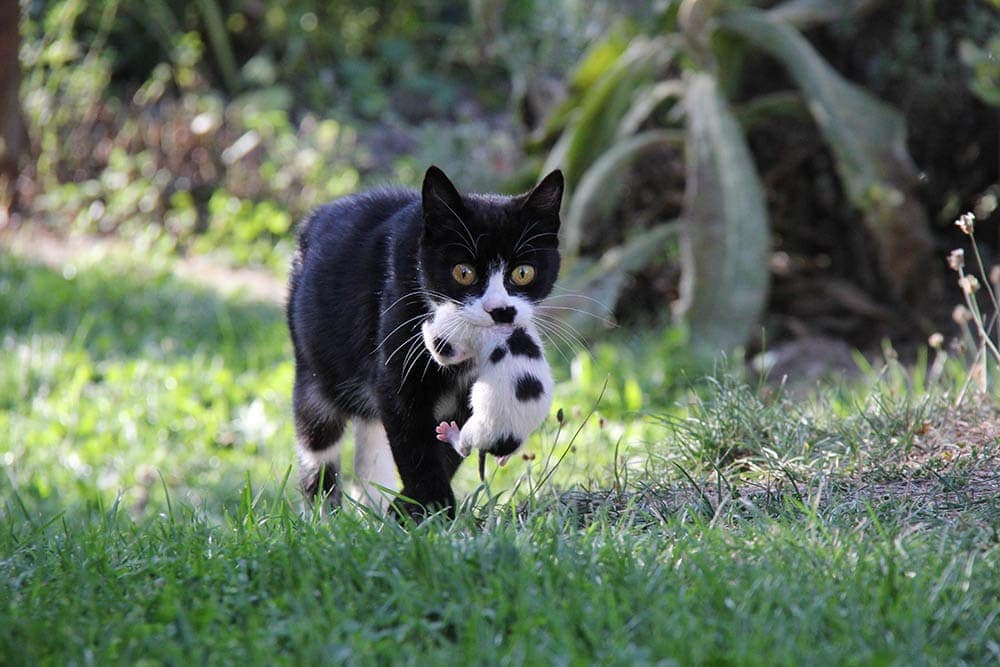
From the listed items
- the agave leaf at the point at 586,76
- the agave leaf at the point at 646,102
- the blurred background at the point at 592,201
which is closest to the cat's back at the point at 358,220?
the blurred background at the point at 592,201

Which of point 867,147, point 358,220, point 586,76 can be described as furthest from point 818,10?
point 358,220

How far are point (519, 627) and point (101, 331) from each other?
5068 millimetres

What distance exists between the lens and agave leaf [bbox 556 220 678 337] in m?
5.91

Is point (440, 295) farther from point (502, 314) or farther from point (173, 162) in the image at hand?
point (173, 162)

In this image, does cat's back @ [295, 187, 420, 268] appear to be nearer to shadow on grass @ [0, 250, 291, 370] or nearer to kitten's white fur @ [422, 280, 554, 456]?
kitten's white fur @ [422, 280, 554, 456]

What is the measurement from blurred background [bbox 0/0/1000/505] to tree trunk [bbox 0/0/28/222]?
18 millimetres

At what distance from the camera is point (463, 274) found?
306 centimetres

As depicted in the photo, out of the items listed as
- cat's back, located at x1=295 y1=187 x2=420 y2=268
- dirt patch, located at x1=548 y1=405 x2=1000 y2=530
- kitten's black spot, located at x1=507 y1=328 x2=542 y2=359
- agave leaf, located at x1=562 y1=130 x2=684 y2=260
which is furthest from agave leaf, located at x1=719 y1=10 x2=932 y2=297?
kitten's black spot, located at x1=507 y1=328 x2=542 y2=359

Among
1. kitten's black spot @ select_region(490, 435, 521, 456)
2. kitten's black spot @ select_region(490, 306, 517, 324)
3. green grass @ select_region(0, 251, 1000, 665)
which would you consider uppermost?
kitten's black spot @ select_region(490, 306, 517, 324)

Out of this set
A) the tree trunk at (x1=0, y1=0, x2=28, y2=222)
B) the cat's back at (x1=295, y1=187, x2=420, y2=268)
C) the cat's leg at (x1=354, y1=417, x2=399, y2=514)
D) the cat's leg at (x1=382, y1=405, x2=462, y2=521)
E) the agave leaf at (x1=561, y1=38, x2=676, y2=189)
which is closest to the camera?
the cat's leg at (x1=382, y1=405, x2=462, y2=521)

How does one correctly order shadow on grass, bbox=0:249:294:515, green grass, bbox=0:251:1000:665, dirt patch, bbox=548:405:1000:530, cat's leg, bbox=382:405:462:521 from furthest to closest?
shadow on grass, bbox=0:249:294:515, cat's leg, bbox=382:405:462:521, dirt patch, bbox=548:405:1000:530, green grass, bbox=0:251:1000:665

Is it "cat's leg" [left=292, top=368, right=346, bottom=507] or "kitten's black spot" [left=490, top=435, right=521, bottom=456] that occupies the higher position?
"kitten's black spot" [left=490, top=435, right=521, bottom=456]

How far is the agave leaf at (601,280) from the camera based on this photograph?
591 cm

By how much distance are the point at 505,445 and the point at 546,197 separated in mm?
660
